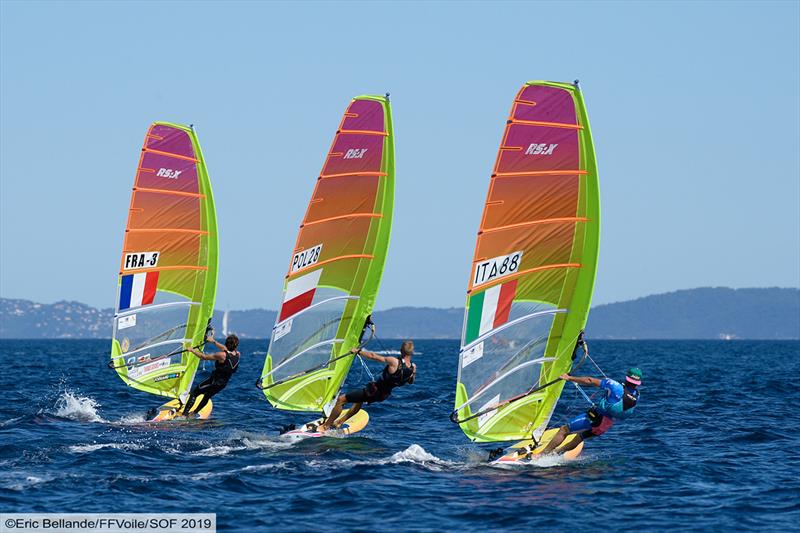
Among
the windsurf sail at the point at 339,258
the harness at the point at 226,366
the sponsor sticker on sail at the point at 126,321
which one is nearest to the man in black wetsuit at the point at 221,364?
the harness at the point at 226,366

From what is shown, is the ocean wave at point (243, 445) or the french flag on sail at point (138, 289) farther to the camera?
the french flag on sail at point (138, 289)

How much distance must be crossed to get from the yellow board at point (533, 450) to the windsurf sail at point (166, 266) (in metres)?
9.03

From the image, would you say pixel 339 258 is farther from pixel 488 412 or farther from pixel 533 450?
pixel 533 450

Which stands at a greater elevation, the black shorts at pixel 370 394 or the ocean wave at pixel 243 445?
the black shorts at pixel 370 394

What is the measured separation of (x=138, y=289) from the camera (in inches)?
984

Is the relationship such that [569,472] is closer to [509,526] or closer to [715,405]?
[509,526]

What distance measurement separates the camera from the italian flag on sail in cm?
1811

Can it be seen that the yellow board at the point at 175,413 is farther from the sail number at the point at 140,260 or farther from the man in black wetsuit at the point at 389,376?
the man in black wetsuit at the point at 389,376

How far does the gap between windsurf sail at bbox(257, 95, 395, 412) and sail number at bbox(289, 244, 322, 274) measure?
0.06 feet

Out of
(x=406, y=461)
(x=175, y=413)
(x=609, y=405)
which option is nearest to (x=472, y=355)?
(x=406, y=461)

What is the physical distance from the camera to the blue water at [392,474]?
46.0 feet

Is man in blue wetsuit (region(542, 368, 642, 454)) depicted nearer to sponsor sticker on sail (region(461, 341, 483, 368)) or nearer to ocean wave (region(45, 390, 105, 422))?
sponsor sticker on sail (region(461, 341, 483, 368))

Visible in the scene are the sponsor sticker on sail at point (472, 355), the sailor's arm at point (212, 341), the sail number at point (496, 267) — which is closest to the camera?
the sail number at point (496, 267)

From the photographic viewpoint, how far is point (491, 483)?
15984 mm
